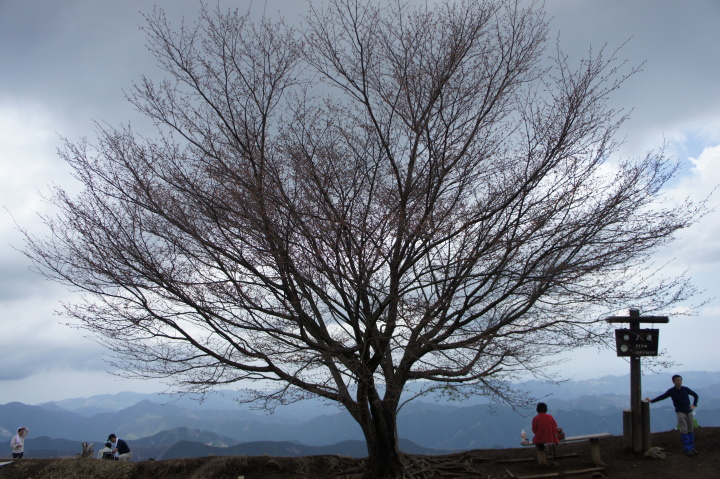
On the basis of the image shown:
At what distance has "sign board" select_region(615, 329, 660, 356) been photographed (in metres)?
9.25

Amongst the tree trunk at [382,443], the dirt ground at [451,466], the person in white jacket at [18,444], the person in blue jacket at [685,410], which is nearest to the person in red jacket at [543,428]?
the dirt ground at [451,466]

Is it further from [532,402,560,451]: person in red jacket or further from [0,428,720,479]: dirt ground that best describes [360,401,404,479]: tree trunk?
[532,402,560,451]: person in red jacket

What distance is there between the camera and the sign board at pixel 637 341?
9250mm

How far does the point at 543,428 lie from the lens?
29.2 ft

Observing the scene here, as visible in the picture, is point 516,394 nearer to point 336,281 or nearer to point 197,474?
point 336,281

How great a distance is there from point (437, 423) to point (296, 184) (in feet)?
661

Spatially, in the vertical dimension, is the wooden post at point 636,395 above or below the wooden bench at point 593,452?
above

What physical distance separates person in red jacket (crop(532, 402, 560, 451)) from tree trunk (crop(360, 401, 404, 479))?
2725mm

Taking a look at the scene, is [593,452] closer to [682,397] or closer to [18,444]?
[682,397]

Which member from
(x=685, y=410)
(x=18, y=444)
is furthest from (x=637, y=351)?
(x=18, y=444)

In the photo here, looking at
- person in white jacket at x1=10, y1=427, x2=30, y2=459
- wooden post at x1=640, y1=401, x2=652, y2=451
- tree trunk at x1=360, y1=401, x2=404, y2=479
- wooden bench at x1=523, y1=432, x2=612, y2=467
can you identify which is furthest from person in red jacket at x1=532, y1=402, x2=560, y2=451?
person in white jacket at x1=10, y1=427, x2=30, y2=459

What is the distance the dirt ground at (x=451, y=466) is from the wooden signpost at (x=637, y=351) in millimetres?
430

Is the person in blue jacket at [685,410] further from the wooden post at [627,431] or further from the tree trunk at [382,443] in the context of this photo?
the tree trunk at [382,443]

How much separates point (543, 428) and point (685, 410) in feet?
9.23
